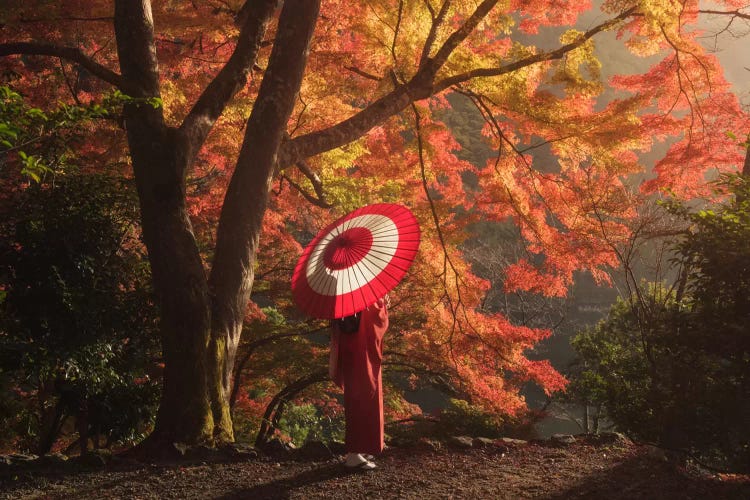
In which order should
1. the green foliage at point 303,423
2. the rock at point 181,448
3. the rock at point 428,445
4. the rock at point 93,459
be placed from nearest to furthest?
the rock at point 93,459, the rock at point 181,448, the rock at point 428,445, the green foliage at point 303,423

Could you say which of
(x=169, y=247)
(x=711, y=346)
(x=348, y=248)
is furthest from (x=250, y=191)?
(x=711, y=346)

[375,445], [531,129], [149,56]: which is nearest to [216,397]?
[375,445]

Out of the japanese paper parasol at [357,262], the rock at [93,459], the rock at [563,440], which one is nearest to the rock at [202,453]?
the rock at [93,459]

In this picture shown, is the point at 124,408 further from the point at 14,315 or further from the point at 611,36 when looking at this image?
the point at 611,36

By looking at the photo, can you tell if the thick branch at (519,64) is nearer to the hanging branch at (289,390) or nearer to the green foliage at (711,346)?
the green foliage at (711,346)

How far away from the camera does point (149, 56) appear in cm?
449

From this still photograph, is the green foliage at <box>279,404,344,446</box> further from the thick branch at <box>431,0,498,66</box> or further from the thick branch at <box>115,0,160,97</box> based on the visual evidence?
the thick branch at <box>115,0,160,97</box>

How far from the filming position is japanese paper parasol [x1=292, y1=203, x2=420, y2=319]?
3.49m

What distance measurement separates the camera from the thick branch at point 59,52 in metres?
4.30

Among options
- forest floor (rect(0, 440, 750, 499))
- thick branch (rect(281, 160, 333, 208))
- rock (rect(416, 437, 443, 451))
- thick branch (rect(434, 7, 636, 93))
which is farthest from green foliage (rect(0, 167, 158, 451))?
thick branch (rect(434, 7, 636, 93))

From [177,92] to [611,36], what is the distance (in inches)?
1645

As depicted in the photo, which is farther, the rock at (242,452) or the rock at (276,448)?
the rock at (276,448)

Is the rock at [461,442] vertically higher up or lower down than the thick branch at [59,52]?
lower down

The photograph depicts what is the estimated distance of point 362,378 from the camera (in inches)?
152
